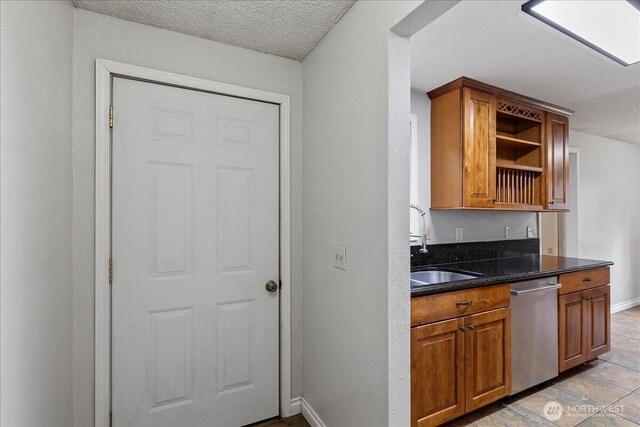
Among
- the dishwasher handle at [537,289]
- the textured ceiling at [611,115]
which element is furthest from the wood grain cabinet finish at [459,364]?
the textured ceiling at [611,115]

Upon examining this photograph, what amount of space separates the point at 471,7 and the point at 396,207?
1.10 metres

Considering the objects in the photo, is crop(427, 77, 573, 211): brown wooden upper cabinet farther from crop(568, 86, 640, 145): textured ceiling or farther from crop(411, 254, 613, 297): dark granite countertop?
crop(411, 254, 613, 297): dark granite countertop

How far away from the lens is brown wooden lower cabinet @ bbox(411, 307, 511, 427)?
1806 millimetres

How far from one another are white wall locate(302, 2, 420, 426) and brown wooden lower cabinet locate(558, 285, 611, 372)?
1.90 metres

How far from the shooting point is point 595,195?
4.18m

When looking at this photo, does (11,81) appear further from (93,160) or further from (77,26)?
(77,26)

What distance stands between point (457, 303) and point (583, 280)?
153cm

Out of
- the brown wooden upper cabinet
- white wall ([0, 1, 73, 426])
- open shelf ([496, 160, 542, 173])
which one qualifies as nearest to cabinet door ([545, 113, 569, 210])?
the brown wooden upper cabinet

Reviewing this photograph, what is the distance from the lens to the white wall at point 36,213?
863mm

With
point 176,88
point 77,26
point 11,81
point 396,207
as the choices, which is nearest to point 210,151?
point 176,88

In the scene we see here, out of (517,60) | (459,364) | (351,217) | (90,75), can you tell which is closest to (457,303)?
(459,364)

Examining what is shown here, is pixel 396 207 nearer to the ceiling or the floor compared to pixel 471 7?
nearer to the floor

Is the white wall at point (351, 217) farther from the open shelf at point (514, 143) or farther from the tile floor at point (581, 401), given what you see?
the open shelf at point (514, 143)

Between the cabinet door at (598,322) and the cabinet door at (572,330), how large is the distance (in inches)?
3.3
